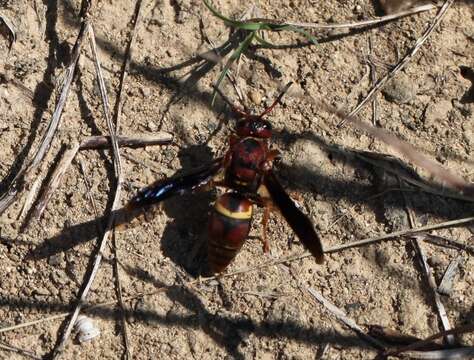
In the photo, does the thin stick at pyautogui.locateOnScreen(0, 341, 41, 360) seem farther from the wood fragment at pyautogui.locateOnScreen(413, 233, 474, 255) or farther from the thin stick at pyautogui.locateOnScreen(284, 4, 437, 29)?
the thin stick at pyautogui.locateOnScreen(284, 4, 437, 29)

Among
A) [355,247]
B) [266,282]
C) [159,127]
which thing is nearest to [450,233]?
[355,247]

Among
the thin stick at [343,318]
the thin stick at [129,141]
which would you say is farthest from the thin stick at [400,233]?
the thin stick at [129,141]

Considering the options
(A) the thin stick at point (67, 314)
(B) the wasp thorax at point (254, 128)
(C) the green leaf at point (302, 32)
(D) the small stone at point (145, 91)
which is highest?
(C) the green leaf at point (302, 32)

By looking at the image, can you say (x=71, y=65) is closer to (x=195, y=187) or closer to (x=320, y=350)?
(x=195, y=187)

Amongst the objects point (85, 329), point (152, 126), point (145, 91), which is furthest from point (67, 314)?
point (145, 91)

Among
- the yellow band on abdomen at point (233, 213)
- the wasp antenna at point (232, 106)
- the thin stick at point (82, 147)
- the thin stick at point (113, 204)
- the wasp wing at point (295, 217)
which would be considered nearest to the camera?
the wasp wing at point (295, 217)

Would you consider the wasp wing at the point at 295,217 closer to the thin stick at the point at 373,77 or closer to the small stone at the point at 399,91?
the thin stick at the point at 373,77
